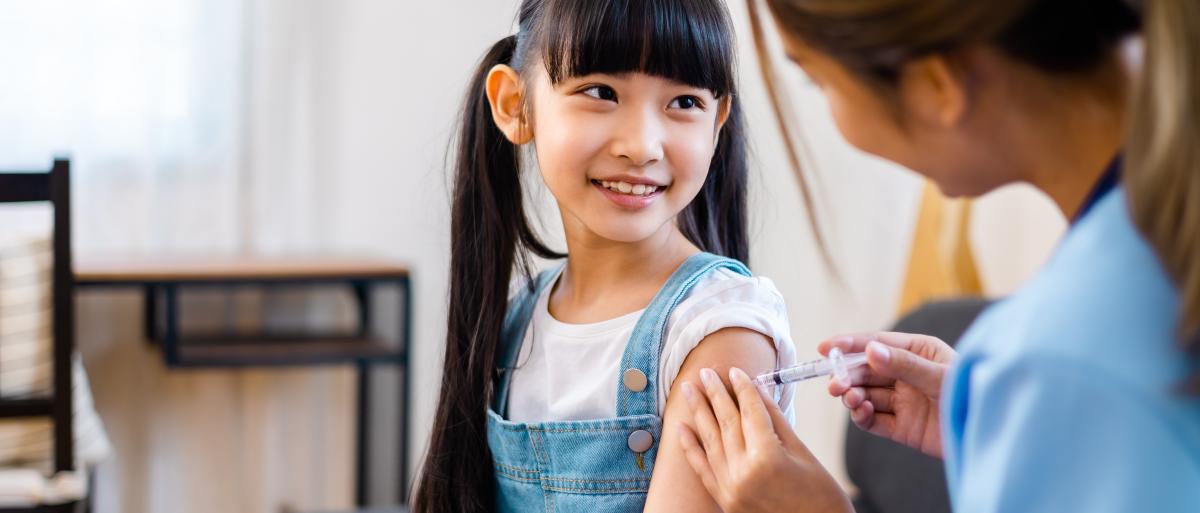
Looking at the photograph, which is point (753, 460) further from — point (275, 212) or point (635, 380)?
point (275, 212)

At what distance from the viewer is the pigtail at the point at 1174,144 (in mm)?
468

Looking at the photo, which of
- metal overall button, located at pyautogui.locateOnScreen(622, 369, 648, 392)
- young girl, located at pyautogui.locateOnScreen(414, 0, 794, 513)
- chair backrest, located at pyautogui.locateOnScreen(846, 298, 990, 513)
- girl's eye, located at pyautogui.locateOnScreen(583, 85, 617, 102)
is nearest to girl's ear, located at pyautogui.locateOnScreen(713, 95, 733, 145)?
young girl, located at pyautogui.locateOnScreen(414, 0, 794, 513)

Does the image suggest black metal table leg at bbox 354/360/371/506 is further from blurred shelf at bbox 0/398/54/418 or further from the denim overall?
the denim overall

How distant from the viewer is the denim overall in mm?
938

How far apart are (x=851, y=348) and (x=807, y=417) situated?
78.0 inches

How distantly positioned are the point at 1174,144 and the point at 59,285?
1.70 metres

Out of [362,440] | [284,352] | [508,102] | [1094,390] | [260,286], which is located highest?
[508,102]

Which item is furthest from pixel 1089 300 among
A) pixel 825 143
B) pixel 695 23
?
pixel 825 143

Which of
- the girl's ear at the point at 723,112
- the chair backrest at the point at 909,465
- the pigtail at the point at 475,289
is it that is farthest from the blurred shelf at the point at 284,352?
the girl's ear at the point at 723,112

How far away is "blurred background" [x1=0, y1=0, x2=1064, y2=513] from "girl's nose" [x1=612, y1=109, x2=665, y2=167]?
4.91 feet

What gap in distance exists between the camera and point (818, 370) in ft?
2.67

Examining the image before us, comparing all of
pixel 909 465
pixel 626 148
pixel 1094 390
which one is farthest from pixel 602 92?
pixel 909 465

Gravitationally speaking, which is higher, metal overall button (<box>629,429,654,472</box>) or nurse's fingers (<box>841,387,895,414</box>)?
nurse's fingers (<box>841,387,895,414</box>)

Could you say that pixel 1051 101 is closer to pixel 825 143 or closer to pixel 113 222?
pixel 825 143
